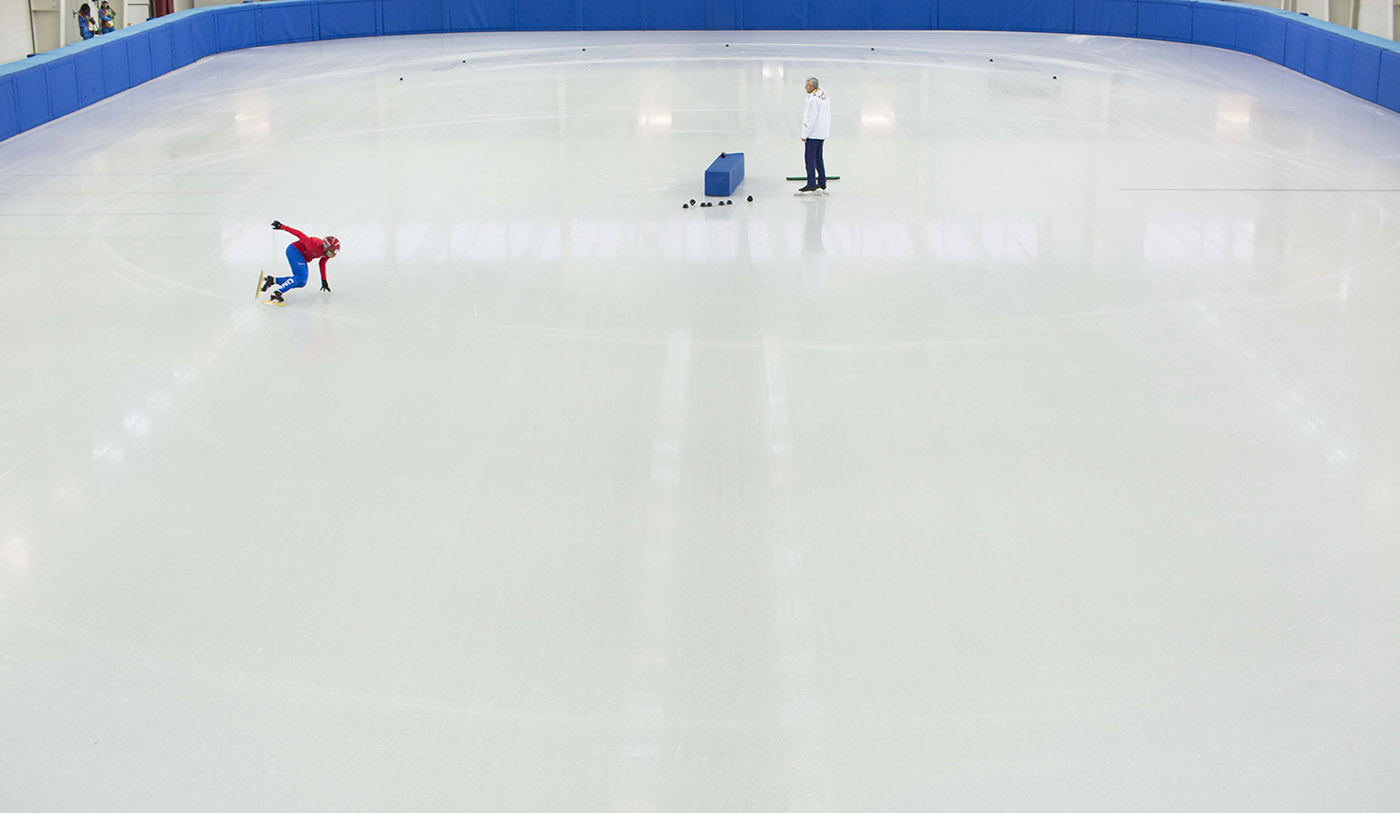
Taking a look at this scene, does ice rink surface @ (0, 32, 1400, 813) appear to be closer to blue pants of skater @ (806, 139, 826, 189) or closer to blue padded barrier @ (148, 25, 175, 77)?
blue pants of skater @ (806, 139, 826, 189)

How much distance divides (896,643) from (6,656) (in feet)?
14.1

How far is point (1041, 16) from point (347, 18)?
62.3 feet

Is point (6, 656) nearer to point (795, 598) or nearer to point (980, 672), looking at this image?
point (795, 598)

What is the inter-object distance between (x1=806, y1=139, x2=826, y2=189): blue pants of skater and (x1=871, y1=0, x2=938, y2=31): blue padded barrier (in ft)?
73.1

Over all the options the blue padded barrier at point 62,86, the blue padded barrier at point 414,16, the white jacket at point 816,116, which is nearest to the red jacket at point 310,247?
the white jacket at point 816,116

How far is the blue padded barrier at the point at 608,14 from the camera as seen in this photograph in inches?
1433

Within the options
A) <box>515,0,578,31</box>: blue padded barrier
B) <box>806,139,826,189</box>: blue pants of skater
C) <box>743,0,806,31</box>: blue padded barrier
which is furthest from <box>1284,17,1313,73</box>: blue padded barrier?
<box>515,0,578,31</box>: blue padded barrier

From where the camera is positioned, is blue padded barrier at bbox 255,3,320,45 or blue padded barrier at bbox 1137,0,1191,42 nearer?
blue padded barrier at bbox 1137,0,1191,42

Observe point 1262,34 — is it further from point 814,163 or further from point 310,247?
point 310,247

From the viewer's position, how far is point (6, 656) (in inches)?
242

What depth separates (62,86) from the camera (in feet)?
71.3

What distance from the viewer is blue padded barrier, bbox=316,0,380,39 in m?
34.6

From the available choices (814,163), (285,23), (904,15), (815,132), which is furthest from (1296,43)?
(285,23)

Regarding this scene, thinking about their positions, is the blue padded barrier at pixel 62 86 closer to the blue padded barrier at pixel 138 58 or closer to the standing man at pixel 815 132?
the blue padded barrier at pixel 138 58
